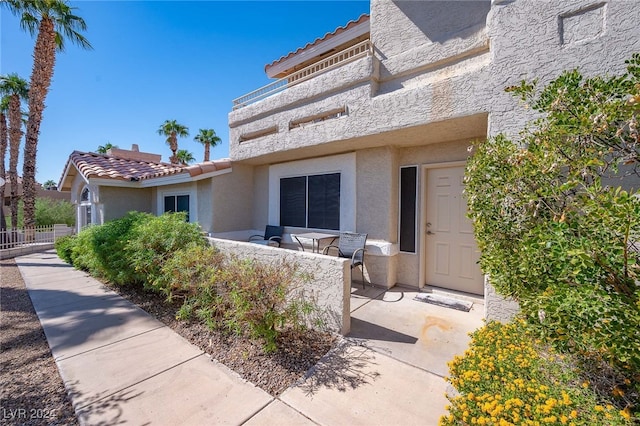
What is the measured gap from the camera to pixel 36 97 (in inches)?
497

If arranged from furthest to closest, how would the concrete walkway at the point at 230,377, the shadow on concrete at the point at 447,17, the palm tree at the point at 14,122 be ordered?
1. the palm tree at the point at 14,122
2. the shadow on concrete at the point at 447,17
3. the concrete walkway at the point at 230,377

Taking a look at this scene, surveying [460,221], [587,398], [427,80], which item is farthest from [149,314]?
[427,80]

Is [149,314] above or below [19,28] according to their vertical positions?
below

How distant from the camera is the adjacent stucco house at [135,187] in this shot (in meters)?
9.15

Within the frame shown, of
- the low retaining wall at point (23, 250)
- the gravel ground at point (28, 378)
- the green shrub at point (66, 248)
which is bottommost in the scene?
the gravel ground at point (28, 378)

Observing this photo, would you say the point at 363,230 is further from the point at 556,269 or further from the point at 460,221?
the point at 556,269

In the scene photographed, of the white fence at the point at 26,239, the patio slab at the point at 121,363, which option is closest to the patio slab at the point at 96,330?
the patio slab at the point at 121,363

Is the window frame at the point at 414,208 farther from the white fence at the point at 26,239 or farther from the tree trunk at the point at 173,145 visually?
the tree trunk at the point at 173,145

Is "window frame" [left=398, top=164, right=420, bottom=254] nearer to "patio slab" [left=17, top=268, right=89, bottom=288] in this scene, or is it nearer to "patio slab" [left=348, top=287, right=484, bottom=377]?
"patio slab" [left=348, top=287, right=484, bottom=377]

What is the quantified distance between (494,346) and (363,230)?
4.43 meters

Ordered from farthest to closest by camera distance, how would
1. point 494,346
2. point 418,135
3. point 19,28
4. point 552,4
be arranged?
point 19,28
point 418,135
point 552,4
point 494,346

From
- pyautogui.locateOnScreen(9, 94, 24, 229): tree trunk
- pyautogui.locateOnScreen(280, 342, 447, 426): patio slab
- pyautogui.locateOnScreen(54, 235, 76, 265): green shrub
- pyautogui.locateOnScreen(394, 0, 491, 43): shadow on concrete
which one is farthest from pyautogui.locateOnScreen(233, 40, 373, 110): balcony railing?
pyautogui.locateOnScreen(9, 94, 24, 229): tree trunk

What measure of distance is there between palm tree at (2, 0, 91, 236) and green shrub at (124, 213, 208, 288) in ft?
39.9

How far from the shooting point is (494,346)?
9.59 ft
